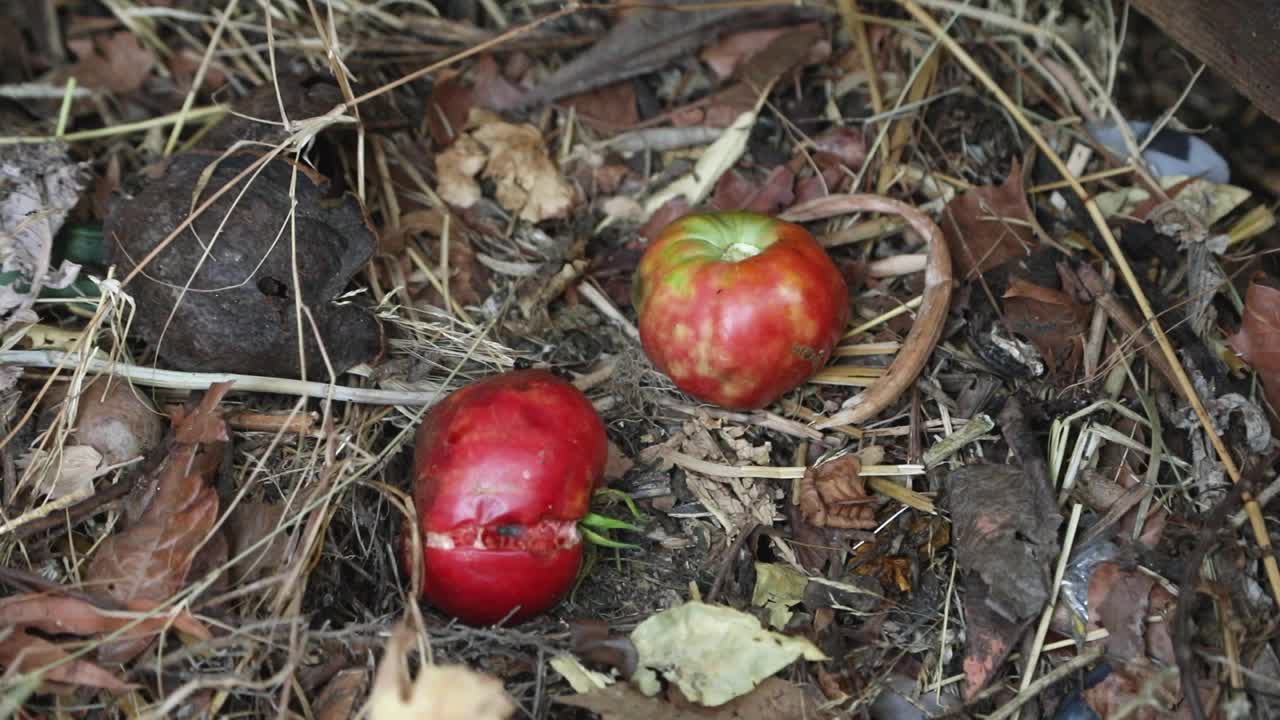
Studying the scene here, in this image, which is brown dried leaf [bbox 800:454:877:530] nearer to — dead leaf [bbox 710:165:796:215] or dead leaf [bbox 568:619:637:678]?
dead leaf [bbox 568:619:637:678]

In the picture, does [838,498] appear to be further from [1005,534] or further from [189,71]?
[189,71]

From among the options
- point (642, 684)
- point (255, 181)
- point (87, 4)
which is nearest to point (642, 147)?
point (255, 181)

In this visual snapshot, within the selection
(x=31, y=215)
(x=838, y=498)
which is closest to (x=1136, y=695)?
(x=838, y=498)

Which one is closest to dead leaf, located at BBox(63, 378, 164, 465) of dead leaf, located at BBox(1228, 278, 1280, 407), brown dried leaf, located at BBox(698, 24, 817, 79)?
brown dried leaf, located at BBox(698, 24, 817, 79)

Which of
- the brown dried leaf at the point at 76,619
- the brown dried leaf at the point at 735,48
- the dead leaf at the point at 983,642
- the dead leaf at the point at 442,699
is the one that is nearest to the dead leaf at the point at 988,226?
the brown dried leaf at the point at 735,48

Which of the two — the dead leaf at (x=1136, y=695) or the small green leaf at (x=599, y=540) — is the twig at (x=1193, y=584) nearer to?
the dead leaf at (x=1136, y=695)

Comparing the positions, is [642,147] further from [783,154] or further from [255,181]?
[255,181]

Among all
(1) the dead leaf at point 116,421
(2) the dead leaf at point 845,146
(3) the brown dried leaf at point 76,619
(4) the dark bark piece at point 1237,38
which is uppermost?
(4) the dark bark piece at point 1237,38
